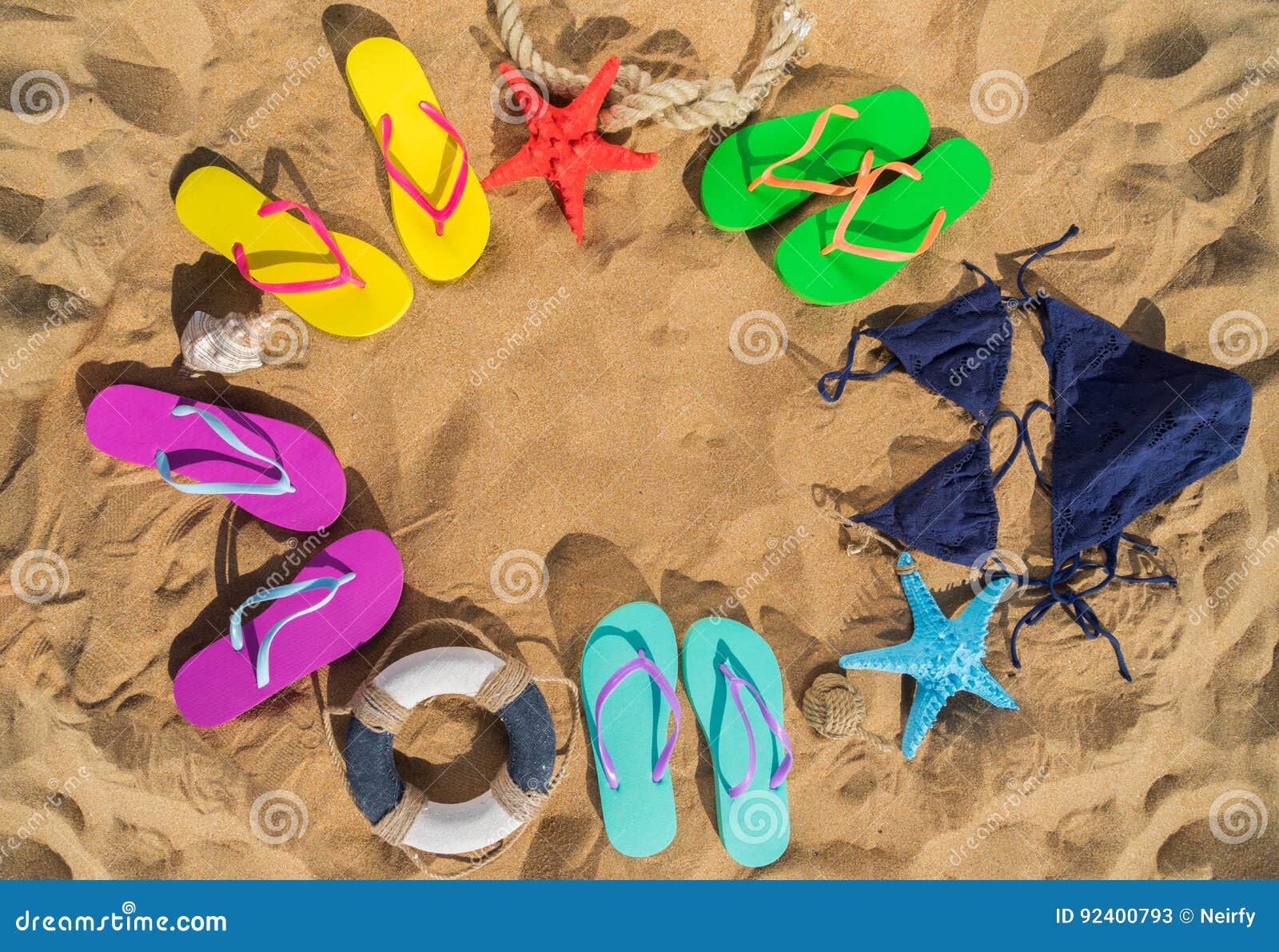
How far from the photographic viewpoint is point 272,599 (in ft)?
10.3

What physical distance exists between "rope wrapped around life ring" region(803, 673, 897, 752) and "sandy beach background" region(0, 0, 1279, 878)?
0.08m

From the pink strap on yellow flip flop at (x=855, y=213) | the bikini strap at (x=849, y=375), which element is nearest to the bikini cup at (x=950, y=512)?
the bikini strap at (x=849, y=375)

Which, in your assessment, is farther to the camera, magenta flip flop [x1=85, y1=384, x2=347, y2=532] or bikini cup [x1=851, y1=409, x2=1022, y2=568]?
bikini cup [x1=851, y1=409, x2=1022, y2=568]

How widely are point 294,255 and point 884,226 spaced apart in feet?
9.02

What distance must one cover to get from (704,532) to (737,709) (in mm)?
847

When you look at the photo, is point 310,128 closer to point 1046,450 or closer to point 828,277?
point 828,277

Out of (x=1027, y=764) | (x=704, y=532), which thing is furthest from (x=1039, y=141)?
(x=1027, y=764)

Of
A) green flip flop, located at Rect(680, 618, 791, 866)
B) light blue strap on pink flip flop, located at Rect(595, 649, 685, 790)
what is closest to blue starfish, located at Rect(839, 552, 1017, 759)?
green flip flop, located at Rect(680, 618, 791, 866)

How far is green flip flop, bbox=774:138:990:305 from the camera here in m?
3.26

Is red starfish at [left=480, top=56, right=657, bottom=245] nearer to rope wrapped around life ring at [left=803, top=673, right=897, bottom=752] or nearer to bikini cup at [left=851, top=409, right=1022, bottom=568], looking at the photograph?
bikini cup at [left=851, top=409, right=1022, bottom=568]

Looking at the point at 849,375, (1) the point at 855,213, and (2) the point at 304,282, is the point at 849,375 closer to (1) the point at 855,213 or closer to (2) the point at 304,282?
(1) the point at 855,213

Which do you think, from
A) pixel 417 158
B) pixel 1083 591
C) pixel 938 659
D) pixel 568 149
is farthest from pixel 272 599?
pixel 1083 591

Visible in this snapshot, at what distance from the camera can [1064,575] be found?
131 inches

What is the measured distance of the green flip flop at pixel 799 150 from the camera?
10.7ft
